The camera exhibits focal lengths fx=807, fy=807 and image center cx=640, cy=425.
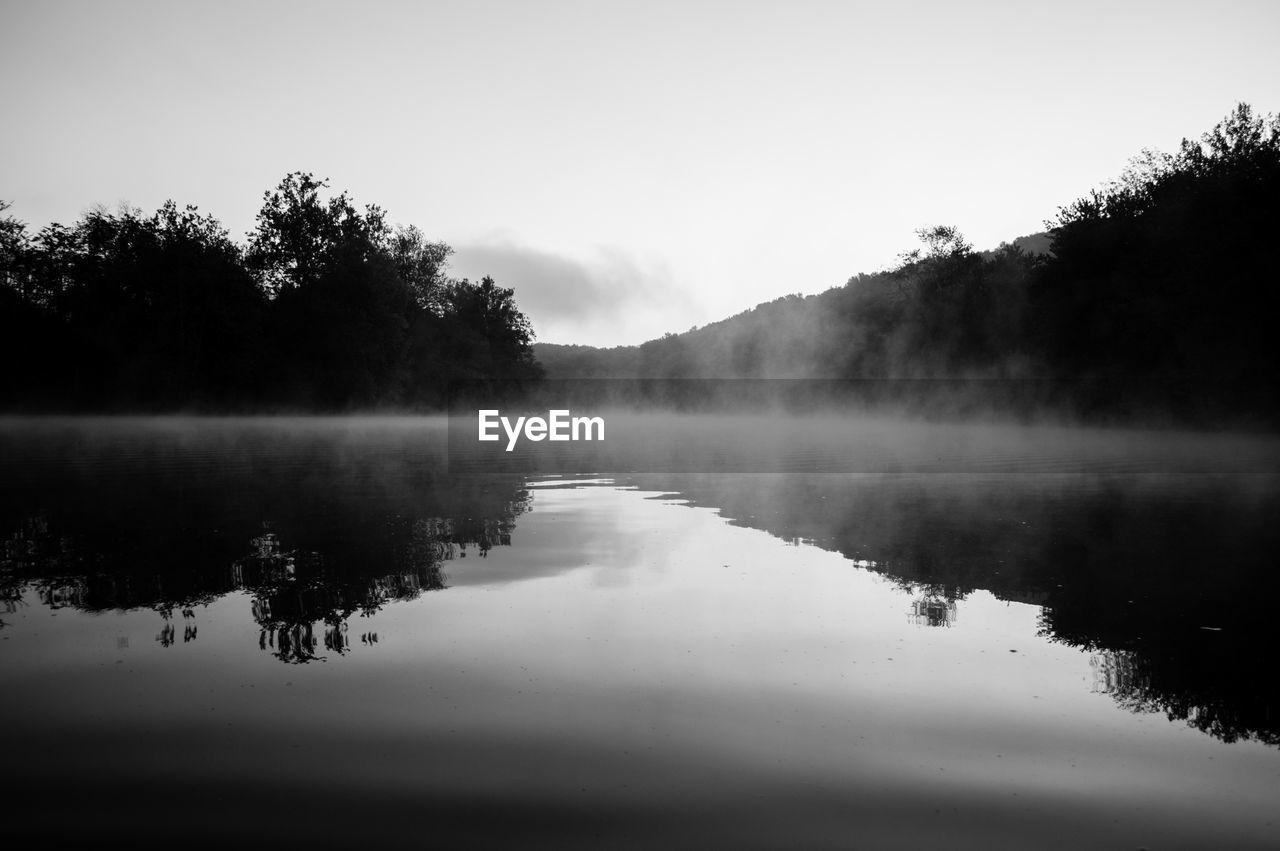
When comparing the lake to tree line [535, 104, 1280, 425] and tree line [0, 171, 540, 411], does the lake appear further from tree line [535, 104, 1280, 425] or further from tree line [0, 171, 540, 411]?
tree line [0, 171, 540, 411]

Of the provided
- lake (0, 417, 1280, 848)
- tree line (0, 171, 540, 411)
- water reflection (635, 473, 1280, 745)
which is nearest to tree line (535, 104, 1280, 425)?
water reflection (635, 473, 1280, 745)

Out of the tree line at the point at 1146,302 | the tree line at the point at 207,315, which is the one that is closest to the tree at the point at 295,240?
the tree line at the point at 207,315

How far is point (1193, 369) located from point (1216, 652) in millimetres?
39954

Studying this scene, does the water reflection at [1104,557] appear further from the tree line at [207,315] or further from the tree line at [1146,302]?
the tree line at [207,315]

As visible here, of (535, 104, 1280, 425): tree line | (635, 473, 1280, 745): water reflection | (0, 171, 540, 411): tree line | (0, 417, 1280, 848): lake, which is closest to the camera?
(0, 417, 1280, 848): lake

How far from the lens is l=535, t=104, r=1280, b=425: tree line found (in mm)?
35281

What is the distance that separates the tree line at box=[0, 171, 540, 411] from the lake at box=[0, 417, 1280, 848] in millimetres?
55475

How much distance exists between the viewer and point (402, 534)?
396 inches

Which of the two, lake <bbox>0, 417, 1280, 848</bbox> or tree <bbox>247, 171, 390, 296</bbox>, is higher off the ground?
tree <bbox>247, 171, 390, 296</bbox>

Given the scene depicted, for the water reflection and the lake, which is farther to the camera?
the water reflection

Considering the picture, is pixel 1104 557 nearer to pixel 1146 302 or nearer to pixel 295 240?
pixel 1146 302

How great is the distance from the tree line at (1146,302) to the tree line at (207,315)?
47.7 metres

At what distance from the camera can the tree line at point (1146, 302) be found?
35281 mm

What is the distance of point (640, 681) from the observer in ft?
16.1
